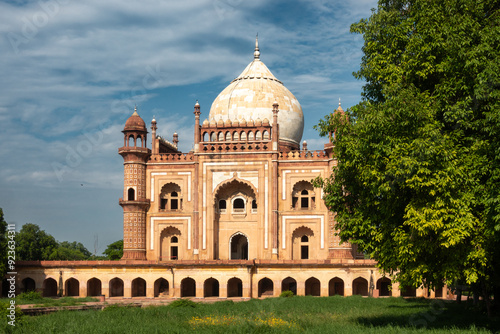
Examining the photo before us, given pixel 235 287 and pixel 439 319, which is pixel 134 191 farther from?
pixel 439 319

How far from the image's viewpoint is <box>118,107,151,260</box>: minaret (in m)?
41.3

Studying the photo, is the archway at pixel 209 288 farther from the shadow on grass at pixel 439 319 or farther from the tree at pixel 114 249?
the tree at pixel 114 249

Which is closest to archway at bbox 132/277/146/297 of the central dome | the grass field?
the grass field

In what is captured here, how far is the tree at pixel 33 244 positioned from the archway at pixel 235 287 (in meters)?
24.9

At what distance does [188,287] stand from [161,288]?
1797mm

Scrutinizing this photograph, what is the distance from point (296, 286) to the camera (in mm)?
40375

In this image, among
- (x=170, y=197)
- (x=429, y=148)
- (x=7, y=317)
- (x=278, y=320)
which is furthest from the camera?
(x=170, y=197)

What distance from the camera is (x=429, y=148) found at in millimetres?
16922

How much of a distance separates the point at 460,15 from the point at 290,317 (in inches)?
473

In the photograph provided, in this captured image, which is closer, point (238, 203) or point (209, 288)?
point (209, 288)

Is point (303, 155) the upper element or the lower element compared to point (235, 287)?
upper

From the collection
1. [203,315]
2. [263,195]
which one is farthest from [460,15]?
[263,195]

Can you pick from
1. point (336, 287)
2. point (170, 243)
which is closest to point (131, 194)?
point (170, 243)

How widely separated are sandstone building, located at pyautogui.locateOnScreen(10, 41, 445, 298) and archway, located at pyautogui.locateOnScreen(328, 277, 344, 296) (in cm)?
7
